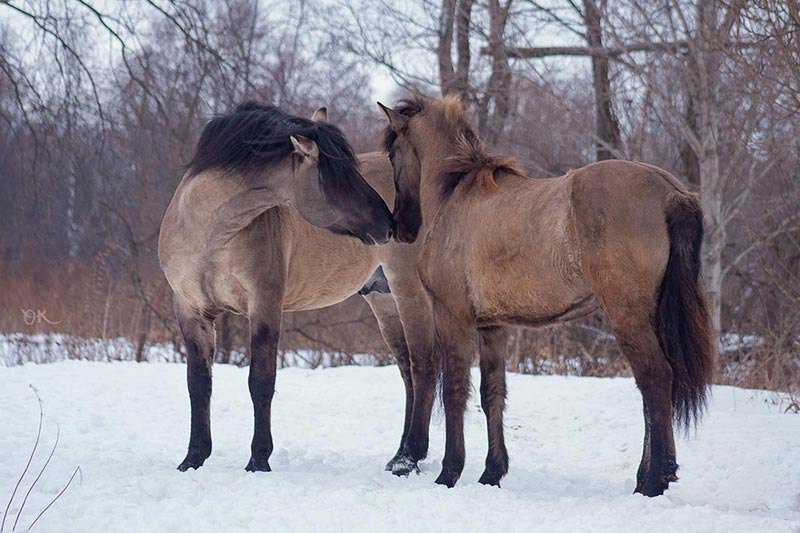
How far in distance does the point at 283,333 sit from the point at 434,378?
26.2ft

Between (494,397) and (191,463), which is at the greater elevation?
(494,397)

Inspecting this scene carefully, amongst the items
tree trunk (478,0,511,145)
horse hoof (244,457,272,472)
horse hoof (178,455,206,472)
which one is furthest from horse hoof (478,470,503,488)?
tree trunk (478,0,511,145)

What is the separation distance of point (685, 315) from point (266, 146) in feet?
9.99

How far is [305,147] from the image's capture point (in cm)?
585

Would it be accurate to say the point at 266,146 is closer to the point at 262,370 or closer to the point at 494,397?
the point at 262,370

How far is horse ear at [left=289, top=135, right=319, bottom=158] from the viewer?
584cm

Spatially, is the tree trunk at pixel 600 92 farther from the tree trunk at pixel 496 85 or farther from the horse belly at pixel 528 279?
the horse belly at pixel 528 279

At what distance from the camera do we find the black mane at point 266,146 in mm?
5914

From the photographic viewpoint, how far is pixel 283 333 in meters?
14.4

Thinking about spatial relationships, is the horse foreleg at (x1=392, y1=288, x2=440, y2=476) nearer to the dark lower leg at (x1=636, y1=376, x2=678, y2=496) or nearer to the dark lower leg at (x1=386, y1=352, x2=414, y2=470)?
the dark lower leg at (x1=386, y1=352, x2=414, y2=470)

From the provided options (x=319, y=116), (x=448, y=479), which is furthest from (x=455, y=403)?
(x=319, y=116)

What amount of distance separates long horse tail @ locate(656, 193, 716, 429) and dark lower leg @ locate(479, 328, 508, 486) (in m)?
1.19

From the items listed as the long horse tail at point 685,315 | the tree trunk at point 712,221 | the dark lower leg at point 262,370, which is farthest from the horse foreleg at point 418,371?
the tree trunk at point 712,221

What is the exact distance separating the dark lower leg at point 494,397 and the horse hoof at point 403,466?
2.69 feet
